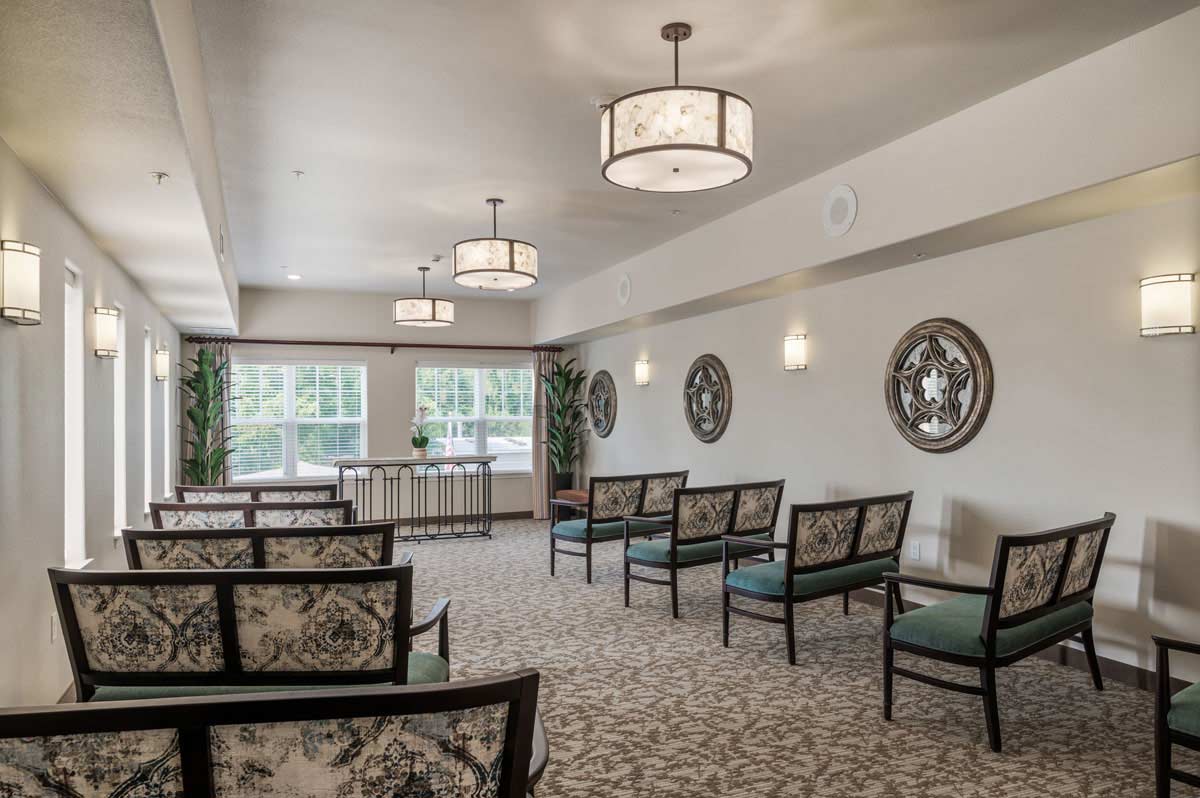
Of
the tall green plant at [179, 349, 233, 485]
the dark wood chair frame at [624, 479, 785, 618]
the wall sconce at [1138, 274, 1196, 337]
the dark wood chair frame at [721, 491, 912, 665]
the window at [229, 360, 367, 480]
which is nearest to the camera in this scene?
the wall sconce at [1138, 274, 1196, 337]

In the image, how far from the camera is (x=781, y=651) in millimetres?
4340

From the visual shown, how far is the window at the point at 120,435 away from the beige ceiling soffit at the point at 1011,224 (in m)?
4.28

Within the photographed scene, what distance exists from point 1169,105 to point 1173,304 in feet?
3.06

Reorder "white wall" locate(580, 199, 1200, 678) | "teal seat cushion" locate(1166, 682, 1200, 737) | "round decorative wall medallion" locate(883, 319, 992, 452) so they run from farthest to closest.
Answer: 1. "round decorative wall medallion" locate(883, 319, 992, 452)
2. "white wall" locate(580, 199, 1200, 678)
3. "teal seat cushion" locate(1166, 682, 1200, 737)

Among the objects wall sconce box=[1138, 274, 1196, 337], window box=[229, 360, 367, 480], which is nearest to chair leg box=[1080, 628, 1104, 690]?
wall sconce box=[1138, 274, 1196, 337]

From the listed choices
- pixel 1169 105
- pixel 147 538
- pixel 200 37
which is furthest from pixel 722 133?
pixel 147 538

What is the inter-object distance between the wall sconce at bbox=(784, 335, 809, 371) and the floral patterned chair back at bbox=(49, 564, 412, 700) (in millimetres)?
4324

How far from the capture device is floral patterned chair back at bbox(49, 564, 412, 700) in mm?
2252

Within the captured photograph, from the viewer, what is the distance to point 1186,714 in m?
2.38

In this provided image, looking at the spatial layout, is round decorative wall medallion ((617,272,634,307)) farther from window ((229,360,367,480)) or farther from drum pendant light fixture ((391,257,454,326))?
window ((229,360,367,480))

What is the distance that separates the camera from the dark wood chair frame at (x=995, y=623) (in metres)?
3.03

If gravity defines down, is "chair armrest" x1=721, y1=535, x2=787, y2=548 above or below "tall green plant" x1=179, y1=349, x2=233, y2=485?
below

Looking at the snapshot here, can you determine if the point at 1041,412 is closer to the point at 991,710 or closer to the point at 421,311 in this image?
the point at 991,710

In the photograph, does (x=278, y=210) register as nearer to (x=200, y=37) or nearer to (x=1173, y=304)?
(x=200, y=37)
